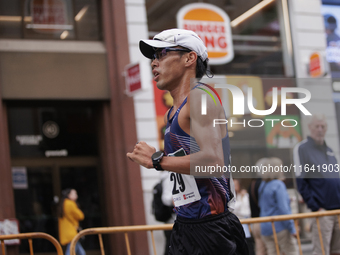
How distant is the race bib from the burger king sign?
25.6 feet

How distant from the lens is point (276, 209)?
270 inches

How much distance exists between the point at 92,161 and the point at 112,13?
9.65 feet

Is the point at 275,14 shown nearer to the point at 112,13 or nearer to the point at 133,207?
the point at 112,13

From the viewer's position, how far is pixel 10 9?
9.26 meters

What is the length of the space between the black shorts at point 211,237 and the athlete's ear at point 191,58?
0.90m

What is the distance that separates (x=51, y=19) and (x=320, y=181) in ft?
19.9

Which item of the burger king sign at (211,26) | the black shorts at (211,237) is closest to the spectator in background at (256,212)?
the burger king sign at (211,26)

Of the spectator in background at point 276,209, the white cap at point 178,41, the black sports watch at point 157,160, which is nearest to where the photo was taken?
the black sports watch at point 157,160

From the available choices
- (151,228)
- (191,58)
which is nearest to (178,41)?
(191,58)

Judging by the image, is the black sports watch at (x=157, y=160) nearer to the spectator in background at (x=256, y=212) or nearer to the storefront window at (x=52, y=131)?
the spectator in background at (x=256, y=212)

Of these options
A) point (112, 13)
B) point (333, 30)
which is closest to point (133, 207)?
point (112, 13)

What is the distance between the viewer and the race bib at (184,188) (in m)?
2.80

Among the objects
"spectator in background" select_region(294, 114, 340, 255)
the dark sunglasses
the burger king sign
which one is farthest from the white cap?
the burger king sign

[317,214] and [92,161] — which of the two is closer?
[317,214]
